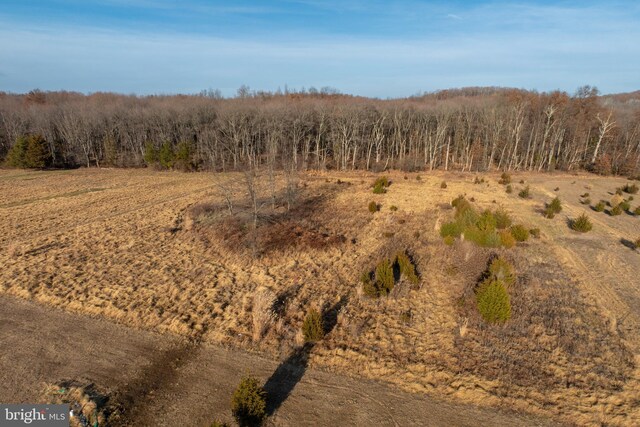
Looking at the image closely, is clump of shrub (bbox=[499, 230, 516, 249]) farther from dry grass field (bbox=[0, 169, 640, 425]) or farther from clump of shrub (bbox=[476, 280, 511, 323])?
clump of shrub (bbox=[476, 280, 511, 323])

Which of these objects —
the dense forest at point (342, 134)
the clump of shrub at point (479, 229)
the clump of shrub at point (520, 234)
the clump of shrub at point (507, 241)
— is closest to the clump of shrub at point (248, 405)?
the clump of shrub at point (479, 229)

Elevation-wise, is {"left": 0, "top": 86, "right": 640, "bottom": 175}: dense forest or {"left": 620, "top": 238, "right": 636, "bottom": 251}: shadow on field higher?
{"left": 0, "top": 86, "right": 640, "bottom": 175}: dense forest

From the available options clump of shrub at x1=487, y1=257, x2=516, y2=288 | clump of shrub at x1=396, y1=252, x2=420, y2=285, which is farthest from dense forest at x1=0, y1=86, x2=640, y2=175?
clump of shrub at x1=487, y1=257, x2=516, y2=288

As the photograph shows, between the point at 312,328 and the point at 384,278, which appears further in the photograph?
the point at 384,278

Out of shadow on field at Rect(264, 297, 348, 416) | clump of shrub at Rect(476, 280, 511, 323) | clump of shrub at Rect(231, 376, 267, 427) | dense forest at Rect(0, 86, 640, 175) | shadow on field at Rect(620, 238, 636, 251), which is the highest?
dense forest at Rect(0, 86, 640, 175)

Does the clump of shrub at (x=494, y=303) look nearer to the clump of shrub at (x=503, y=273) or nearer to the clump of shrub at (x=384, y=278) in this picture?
the clump of shrub at (x=503, y=273)

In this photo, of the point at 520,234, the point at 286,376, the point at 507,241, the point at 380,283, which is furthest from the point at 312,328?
the point at 520,234

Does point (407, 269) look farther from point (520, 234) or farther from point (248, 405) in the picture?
point (248, 405)
